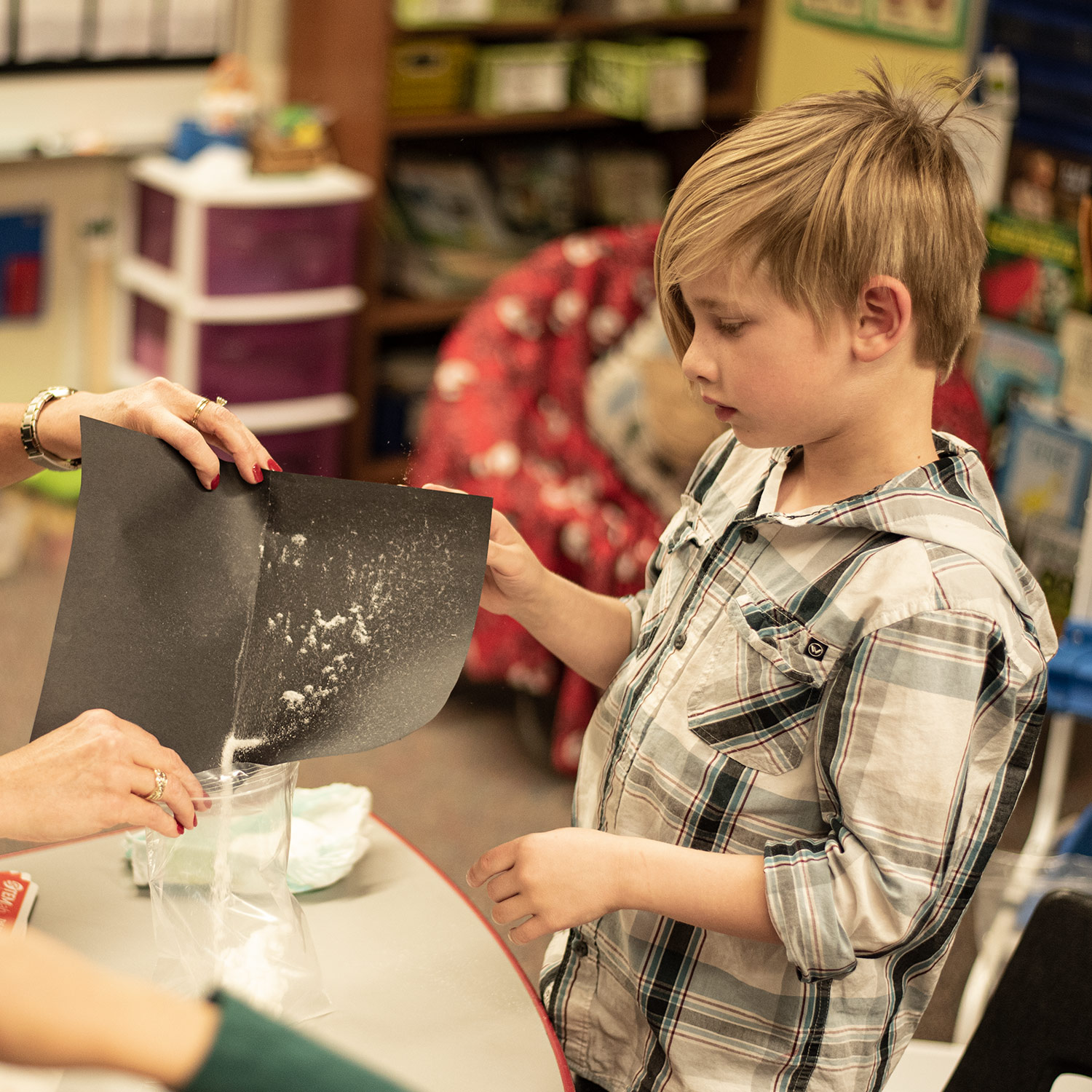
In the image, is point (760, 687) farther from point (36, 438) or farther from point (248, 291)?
point (248, 291)

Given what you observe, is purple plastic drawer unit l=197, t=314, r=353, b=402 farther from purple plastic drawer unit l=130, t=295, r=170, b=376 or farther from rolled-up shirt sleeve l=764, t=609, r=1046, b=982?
rolled-up shirt sleeve l=764, t=609, r=1046, b=982

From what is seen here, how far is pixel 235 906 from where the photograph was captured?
87 centimetres

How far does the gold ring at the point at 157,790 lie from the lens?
2.60 feet

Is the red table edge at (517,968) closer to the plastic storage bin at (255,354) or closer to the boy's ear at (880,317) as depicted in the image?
the boy's ear at (880,317)

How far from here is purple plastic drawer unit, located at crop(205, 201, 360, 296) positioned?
290 centimetres

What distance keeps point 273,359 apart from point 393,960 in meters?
2.26

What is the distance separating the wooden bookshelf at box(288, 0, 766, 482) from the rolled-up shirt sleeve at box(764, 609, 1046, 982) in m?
2.24

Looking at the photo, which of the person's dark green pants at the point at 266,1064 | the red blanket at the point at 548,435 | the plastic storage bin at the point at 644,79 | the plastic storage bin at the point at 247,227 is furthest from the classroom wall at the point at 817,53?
the person's dark green pants at the point at 266,1064

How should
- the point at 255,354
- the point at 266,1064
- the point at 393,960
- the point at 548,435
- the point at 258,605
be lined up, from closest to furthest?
1. the point at 266,1064
2. the point at 258,605
3. the point at 393,960
4. the point at 548,435
5. the point at 255,354

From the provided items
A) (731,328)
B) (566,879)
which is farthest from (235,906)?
(731,328)

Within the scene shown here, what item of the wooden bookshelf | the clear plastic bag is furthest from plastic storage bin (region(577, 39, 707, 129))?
the clear plastic bag

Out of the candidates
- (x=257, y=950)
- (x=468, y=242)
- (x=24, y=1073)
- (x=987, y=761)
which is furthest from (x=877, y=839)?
(x=468, y=242)

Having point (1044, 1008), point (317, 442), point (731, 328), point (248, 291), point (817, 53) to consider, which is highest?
point (817, 53)

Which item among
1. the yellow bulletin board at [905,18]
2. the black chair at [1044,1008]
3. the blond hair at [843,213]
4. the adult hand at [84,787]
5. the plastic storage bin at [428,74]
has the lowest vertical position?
the black chair at [1044,1008]
